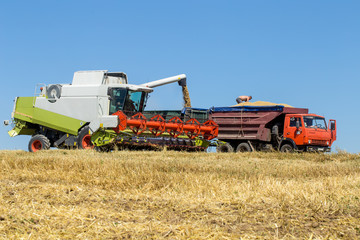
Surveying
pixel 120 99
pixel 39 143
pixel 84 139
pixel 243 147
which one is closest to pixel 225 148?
pixel 243 147

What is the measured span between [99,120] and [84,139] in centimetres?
157

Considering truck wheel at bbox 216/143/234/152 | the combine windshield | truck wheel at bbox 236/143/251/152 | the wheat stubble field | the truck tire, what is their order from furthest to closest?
truck wheel at bbox 216/143/234/152 → truck wheel at bbox 236/143/251/152 → the truck tire → the combine windshield → the wheat stubble field

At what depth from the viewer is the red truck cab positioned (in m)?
17.9

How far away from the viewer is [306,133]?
58.5ft

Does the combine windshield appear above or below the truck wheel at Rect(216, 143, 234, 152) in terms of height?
above

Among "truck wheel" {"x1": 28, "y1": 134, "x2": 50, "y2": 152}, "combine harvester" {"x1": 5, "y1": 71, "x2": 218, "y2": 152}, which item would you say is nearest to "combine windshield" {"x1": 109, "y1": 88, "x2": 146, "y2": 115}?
A: "combine harvester" {"x1": 5, "y1": 71, "x2": 218, "y2": 152}

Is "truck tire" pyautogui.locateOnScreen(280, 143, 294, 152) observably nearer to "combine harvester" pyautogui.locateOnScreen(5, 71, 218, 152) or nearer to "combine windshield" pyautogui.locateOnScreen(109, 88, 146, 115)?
"combine harvester" pyautogui.locateOnScreen(5, 71, 218, 152)

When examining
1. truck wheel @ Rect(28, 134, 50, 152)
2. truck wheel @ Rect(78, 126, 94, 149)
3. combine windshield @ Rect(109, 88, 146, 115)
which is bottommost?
truck wheel @ Rect(28, 134, 50, 152)

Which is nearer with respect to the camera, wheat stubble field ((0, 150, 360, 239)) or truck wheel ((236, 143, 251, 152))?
wheat stubble field ((0, 150, 360, 239))

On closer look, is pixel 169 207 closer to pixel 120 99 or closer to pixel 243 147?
pixel 120 99

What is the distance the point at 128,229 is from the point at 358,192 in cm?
347

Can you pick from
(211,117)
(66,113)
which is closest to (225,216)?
(66,113)

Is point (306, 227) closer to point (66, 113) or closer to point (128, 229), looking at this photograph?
point (128, 229)

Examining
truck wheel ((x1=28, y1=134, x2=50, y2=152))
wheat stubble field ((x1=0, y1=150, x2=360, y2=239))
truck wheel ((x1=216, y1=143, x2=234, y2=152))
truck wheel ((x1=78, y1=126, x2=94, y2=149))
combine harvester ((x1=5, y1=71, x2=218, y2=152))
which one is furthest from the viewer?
truck wheel ((x1=216, y1=143, x2=234, y2=152))
